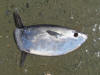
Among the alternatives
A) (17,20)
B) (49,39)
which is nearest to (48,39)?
(49,39)

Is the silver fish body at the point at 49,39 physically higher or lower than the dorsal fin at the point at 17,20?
lower

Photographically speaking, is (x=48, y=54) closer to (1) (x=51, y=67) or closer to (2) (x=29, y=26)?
(1) (x=51, y=67)

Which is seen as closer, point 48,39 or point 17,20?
point 48,39

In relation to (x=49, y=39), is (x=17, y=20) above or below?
above

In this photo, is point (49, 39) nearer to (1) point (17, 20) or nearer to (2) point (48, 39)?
(2) point (48, 39)

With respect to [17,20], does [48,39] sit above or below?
below

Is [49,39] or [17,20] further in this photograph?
[17,20]

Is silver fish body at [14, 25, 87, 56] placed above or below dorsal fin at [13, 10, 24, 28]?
below

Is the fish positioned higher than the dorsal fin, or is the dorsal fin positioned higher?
the dorsal fin

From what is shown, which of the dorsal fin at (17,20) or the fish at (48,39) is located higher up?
the dorsal fin at (17,20)
